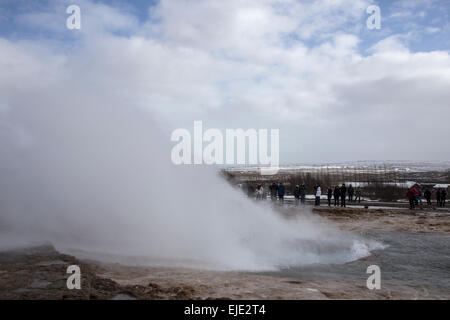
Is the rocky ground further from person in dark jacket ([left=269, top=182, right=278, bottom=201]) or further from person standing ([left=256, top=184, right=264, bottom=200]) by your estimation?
person standing ([left=256, top=184, right=264, bottom=200])

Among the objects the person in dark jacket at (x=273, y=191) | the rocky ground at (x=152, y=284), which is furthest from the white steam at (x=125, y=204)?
the person in dark jacket at (x=273, y=191)

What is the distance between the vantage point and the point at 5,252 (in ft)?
24.5

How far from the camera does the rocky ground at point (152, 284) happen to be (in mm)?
4879

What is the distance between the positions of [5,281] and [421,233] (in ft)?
42.0

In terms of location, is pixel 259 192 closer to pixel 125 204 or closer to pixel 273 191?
pixel 273 191

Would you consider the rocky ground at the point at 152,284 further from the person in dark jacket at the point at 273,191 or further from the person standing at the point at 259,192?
the person standing at the point at 259,192

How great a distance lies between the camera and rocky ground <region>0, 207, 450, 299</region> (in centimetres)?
488

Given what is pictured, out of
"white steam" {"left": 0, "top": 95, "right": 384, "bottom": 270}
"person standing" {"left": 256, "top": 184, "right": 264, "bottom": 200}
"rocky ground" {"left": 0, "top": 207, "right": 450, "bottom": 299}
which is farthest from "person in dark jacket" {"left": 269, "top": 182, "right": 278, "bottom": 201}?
"rocky ground" {"left": 0, "top": 207, "right": 450, "bottom": 299}

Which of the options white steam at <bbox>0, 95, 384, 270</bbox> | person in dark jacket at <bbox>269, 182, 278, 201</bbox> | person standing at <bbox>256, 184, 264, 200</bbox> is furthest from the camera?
person standing at <bbox>256, 184, 264, 200</bbox>

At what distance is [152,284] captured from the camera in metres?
5.33

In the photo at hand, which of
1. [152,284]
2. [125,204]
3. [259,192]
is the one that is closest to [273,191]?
[259,192]
